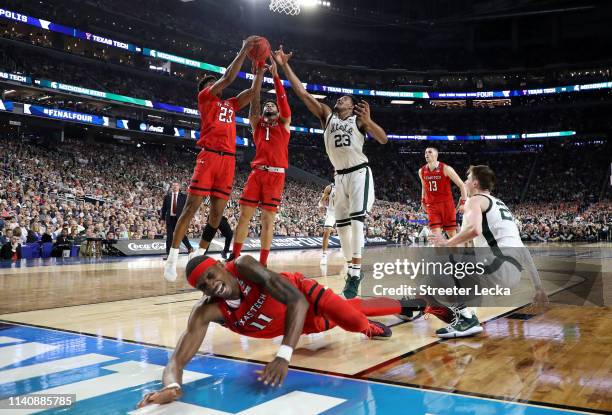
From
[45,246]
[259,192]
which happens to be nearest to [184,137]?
[45,246]

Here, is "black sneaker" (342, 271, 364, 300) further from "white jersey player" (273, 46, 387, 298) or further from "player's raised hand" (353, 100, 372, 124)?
"player's raised hand" (353, 100, 372, 124)

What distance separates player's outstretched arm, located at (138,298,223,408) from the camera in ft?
8.50

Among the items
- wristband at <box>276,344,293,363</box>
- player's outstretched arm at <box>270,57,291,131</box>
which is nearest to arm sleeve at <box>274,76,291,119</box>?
player's outstretched arm at <box>270,57,291,131</box>

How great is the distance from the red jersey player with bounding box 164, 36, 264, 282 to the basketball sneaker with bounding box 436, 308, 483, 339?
2858mm

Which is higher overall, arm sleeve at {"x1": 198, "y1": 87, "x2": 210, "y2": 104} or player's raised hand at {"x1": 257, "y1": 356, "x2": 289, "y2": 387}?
arm sleeve at {"x1": 198, "y1": 87, "x2": 210, "y2": 104}

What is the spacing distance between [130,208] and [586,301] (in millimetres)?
18108

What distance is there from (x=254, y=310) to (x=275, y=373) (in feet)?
2.07

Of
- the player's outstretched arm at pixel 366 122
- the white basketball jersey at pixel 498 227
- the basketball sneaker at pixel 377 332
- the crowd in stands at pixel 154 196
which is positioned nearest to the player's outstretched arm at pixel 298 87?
the player's outstretched arm at pixel 366 122

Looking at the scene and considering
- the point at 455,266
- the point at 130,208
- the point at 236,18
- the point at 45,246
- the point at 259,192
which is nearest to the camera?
the point at 455,266

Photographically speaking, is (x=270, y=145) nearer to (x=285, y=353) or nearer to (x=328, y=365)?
(x=328, y=365)

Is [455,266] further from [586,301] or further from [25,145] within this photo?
[25,145]

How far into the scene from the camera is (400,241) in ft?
99.5

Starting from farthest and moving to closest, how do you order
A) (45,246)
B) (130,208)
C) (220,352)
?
(130,208) < (45,246) < (220,352)

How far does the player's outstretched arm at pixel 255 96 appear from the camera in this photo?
564 centimetres
